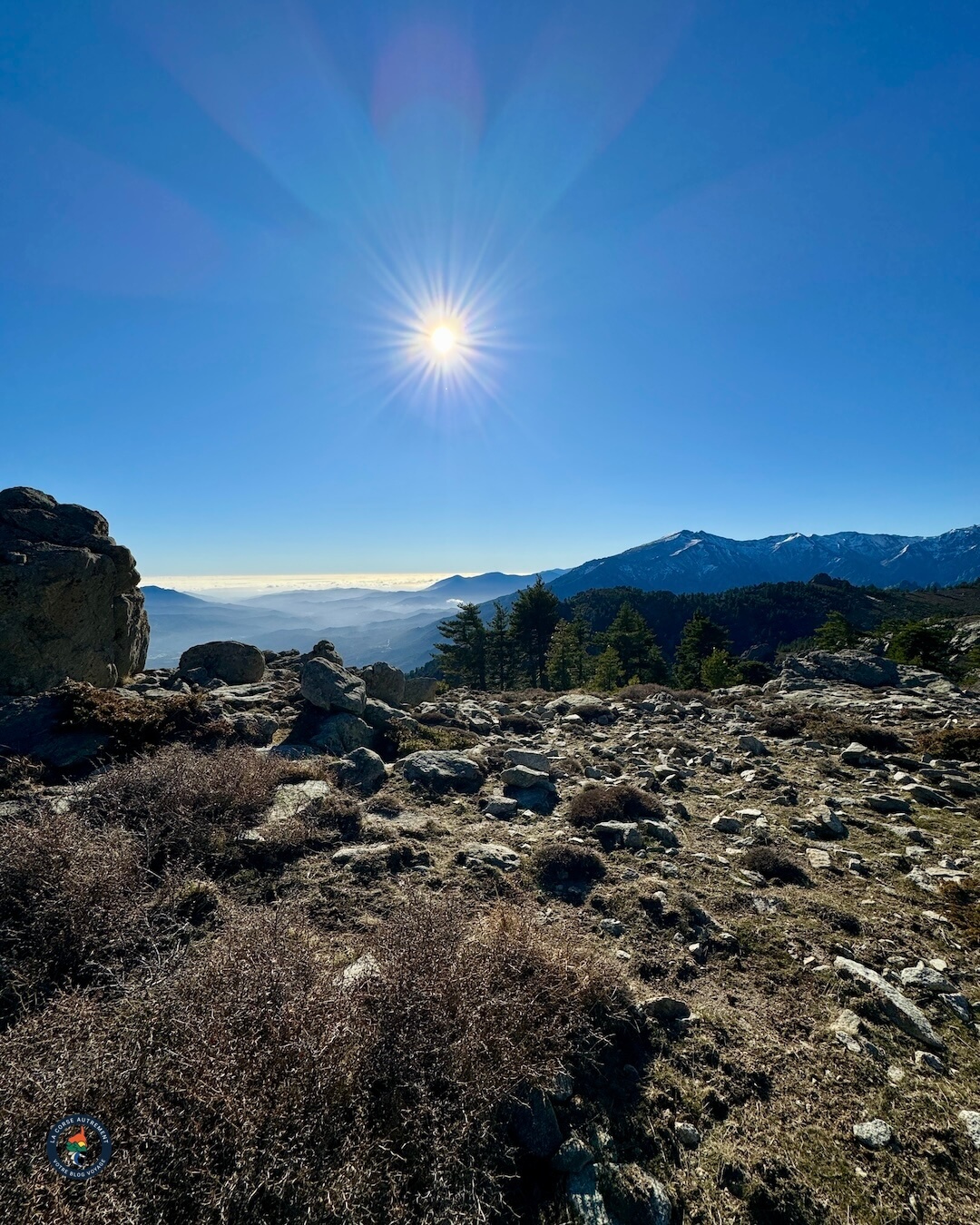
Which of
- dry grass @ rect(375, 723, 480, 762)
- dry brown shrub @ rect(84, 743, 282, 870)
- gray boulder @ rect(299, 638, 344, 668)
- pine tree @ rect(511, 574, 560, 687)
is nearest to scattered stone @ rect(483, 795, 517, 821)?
dry grass @ rect(375, 723, 480, 762)

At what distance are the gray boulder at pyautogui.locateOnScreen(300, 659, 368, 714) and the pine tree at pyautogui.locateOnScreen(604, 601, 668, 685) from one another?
4479 centimetres

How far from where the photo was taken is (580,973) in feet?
13.9

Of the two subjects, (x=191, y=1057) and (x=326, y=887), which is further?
(x=326, y=887)

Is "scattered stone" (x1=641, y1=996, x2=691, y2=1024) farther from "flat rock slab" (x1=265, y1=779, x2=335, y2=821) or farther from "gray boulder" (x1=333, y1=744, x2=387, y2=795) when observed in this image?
"gray boulder" (x1=333, y1=744, x2=387, y2=795)

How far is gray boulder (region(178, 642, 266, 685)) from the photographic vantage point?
17.4 m

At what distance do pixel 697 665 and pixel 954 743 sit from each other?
159 ft

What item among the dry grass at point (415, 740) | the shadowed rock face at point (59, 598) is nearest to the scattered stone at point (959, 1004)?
the dry grass at point (415, 740)

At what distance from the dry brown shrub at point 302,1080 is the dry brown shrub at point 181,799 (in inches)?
107

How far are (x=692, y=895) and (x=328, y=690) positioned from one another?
9.61m

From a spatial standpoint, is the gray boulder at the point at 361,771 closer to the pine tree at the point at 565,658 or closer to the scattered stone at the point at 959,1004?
the scattered stone at the point at 959,1004

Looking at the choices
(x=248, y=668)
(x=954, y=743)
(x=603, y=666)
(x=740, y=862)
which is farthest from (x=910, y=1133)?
(x=603, y=666)

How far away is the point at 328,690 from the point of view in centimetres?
1280

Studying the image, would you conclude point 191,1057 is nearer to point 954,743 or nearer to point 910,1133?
point 910,1133

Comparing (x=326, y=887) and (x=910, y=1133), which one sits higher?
(x=326, y=887)
